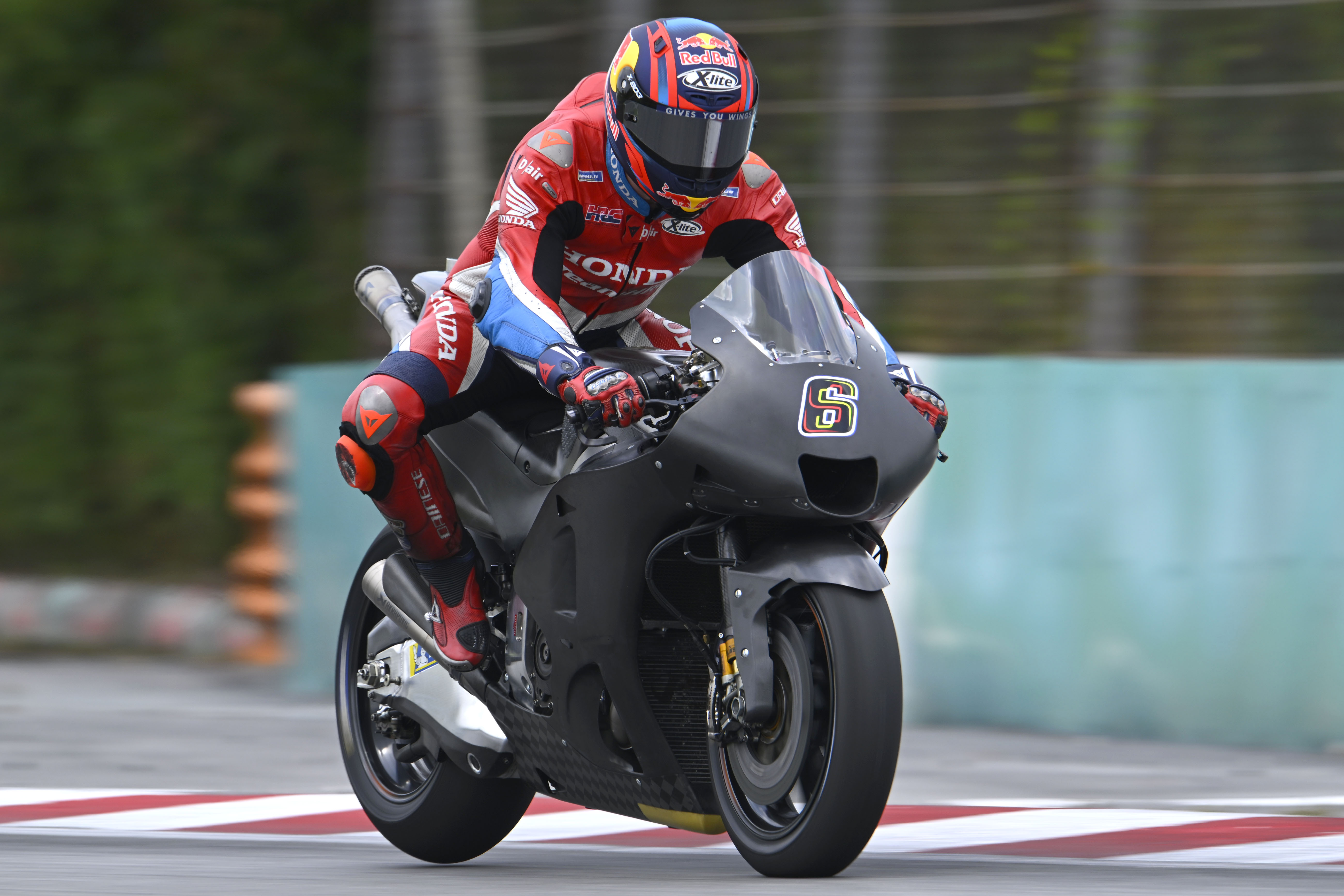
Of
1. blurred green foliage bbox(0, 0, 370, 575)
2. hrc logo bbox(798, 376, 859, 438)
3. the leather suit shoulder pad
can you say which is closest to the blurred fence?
the leather suit shoulder pad

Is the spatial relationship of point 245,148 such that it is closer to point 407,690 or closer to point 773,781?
point 407,690

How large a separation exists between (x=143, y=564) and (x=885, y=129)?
6072 millimetres

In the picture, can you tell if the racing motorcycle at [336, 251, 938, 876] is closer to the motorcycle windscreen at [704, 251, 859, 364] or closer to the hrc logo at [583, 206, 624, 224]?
the motorcycle windscreen at [704, 251, 859, 364]

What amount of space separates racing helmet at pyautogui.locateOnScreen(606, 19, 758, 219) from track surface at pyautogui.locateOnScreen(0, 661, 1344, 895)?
1579 millimetres

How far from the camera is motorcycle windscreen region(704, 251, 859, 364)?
14.0 feet

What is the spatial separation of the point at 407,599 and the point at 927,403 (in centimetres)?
153

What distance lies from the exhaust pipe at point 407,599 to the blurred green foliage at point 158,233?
20.9ft

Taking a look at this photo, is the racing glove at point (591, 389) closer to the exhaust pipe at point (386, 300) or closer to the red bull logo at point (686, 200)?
the red bull logo at point (686, 200)

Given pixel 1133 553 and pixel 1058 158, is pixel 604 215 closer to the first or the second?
pixel 1133 553

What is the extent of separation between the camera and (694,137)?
458cm

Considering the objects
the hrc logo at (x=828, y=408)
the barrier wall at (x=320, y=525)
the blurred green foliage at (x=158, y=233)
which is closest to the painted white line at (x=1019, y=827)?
the hrc logo at (x=828, y=408)

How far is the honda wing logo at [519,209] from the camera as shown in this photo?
4781 mm

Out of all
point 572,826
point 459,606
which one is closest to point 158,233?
point 572,826

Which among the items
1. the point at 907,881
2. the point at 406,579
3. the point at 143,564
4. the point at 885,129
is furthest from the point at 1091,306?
the point at 143,564
